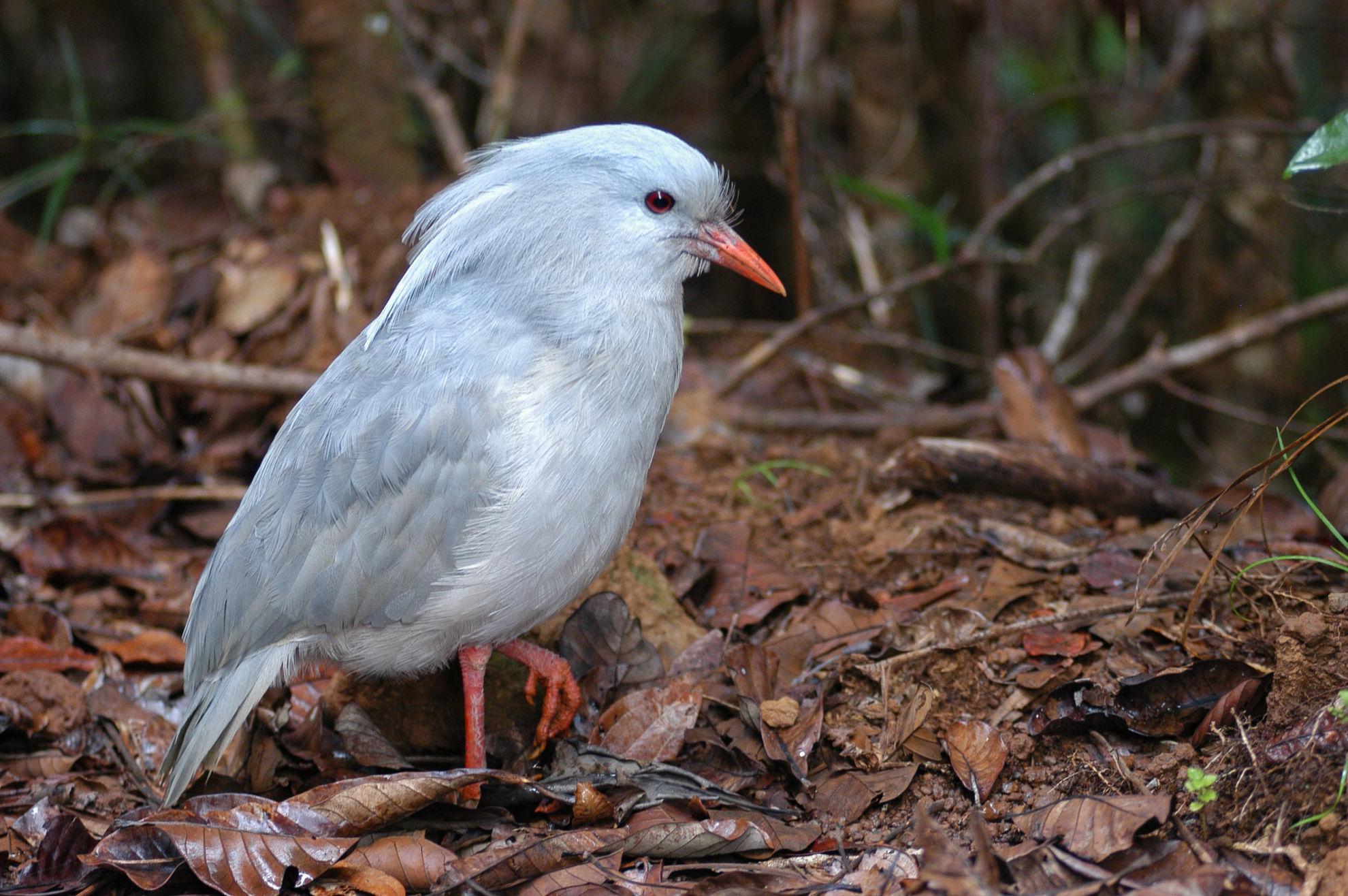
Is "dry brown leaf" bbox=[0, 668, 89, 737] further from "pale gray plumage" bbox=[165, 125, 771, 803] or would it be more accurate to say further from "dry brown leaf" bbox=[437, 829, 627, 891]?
"dry brown leaf" bbox=[437, 829, 627, 891]

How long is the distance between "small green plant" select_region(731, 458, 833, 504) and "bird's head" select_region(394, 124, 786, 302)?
1354 millimetres

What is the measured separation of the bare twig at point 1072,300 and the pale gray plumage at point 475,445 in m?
3.63

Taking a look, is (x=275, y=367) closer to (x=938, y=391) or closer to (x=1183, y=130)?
(x=938, y=391)

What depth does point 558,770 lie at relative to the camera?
Result: 136 inches

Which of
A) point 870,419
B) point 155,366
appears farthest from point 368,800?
point 870,419

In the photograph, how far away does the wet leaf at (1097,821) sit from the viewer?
2.66 metres

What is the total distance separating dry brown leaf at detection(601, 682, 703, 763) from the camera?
346 centimetres

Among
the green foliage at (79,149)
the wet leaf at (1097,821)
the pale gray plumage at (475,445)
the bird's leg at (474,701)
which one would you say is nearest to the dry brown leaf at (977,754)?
the wet leaf at (1097,821)

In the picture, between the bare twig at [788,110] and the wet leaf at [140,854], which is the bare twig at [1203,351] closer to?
the bare twig at [788,110]

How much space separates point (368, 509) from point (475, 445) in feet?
1.36

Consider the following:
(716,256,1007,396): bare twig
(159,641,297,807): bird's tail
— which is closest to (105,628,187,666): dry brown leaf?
(159,641,297,807): bird's tail

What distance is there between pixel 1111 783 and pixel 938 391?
3.66 meters

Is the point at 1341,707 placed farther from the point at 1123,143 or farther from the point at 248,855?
the point at 1123,143

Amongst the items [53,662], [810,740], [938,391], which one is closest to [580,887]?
[810,740]
